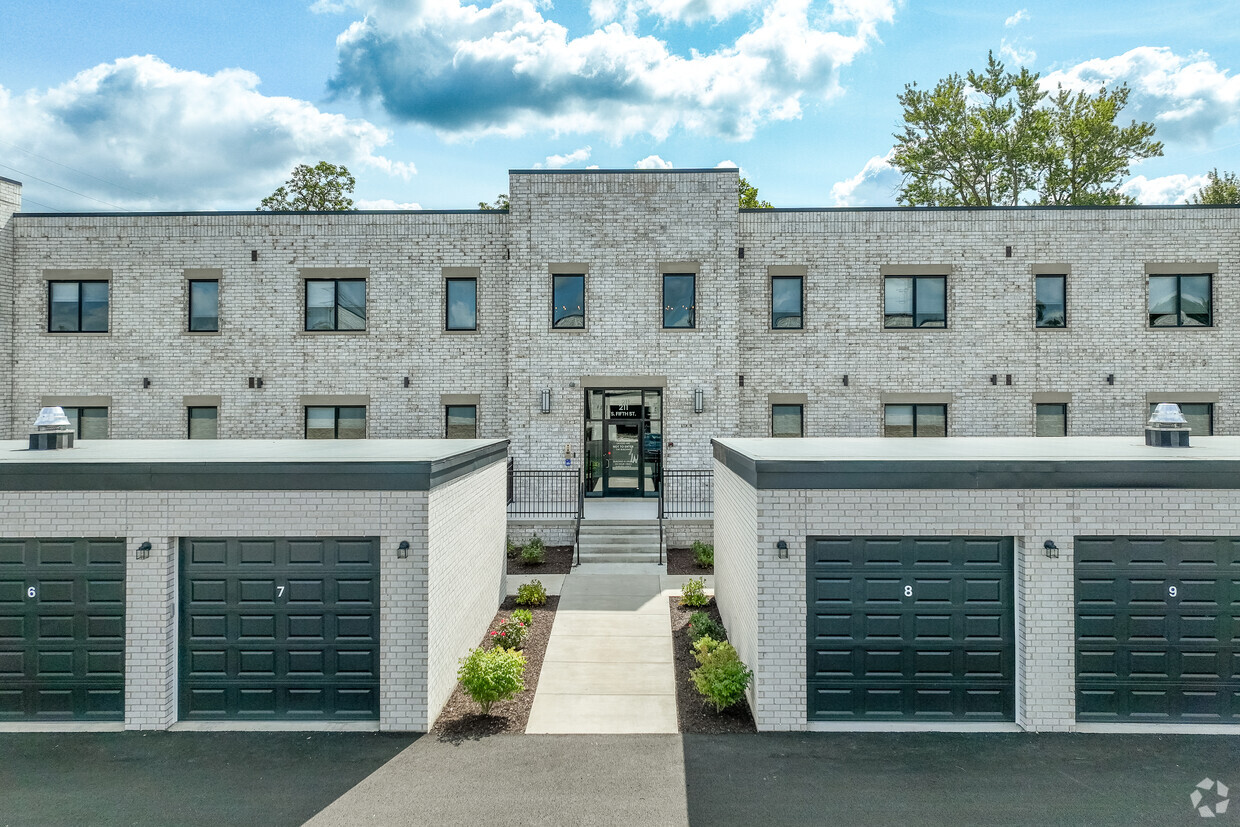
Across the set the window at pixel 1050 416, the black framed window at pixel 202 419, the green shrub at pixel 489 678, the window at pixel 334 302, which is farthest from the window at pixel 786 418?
the black framed window at pixel 202 419

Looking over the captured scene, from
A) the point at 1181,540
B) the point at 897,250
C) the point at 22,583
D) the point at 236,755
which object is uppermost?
the point at 897,250

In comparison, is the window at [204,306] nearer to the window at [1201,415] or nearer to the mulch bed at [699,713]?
the mulch bed at [699,713]

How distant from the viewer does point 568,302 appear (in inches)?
733

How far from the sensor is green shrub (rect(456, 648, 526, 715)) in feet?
26.0

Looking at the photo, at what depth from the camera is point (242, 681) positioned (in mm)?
7926

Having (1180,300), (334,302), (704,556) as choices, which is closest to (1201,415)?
(1180,300)

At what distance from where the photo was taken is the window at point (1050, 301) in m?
18.6

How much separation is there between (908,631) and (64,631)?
9.91 metres

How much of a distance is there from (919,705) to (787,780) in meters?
2.16

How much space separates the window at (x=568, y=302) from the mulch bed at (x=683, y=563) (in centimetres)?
683

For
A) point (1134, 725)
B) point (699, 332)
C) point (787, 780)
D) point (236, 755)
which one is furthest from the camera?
point (699, 332)

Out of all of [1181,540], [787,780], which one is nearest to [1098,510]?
[1181,540]

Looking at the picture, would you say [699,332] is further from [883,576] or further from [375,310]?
[883,576]

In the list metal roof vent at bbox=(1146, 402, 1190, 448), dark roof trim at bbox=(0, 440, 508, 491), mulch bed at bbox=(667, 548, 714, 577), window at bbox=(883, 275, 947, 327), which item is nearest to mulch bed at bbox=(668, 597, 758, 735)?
dark roof trim at bbox=(0, 440, 508, 491)
